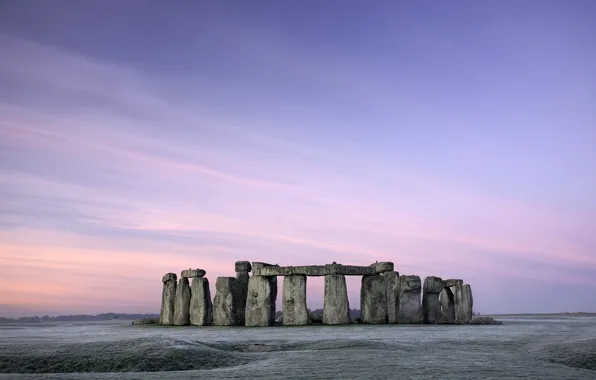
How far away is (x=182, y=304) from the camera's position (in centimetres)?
2975

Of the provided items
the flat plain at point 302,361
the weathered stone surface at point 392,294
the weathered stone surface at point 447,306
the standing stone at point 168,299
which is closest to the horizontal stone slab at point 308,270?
the weathered stone surface at point 392,294

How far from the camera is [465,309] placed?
96.0 feet

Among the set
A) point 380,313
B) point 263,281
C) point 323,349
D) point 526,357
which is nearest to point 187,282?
point 263,281

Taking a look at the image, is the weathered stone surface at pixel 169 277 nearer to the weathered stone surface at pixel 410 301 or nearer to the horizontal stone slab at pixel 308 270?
the horizontal stone slab at pixel 308 270

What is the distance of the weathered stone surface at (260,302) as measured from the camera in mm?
27219

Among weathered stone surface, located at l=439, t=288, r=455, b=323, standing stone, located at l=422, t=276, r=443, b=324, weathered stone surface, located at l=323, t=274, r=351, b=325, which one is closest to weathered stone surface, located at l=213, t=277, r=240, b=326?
weathered stone surface, located at l=323, t=274, r=351, b=325

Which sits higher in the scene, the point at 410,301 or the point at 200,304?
the point at 410,301

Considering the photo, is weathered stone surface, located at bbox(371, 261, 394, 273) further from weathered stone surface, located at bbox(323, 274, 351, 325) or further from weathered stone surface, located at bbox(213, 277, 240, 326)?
weathered stone surface, located at bbox(213, 277, 240, 326)

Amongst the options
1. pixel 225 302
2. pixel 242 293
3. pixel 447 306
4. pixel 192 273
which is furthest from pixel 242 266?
pixel 447 306

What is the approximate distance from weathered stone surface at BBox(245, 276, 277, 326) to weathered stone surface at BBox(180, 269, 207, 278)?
2369 mm

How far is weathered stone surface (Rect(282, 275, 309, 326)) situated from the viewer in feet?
89.0

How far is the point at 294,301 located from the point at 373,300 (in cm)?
366

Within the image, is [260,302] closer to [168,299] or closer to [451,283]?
[168,299]

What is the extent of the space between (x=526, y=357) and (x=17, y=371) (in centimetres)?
918
